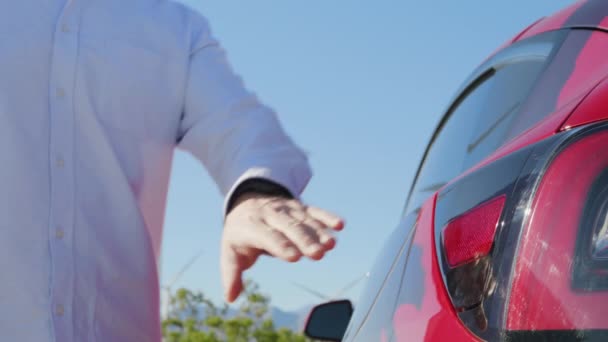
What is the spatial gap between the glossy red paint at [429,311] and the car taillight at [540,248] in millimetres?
17

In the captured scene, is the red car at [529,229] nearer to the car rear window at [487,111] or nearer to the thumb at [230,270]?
the car rear window at [487,111]

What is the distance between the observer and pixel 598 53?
1.83 m

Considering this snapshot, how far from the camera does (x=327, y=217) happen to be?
5.08 feet

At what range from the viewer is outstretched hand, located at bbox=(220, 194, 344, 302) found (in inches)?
59.4

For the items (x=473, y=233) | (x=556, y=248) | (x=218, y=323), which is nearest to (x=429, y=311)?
(x=473, y=233)

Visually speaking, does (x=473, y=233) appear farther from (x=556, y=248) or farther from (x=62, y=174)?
(x=62, y=174)

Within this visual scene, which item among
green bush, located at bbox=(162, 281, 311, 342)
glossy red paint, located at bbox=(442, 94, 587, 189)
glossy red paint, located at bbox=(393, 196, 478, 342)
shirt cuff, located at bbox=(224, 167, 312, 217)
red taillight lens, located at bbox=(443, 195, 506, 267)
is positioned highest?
glossy red paint, located at bbox=(442, 94, 587, 189)

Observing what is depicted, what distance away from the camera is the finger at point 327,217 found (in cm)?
151

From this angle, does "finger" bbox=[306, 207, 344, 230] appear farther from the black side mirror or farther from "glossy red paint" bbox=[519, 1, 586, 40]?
the black side mirror

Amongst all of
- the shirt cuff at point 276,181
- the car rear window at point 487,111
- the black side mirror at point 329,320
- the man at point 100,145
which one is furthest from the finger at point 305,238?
the black side mirror at point 329,320

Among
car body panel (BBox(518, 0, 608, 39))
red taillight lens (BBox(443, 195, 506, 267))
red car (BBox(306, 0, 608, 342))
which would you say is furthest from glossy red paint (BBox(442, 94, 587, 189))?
car body panel (BBox(518, 0, 608, 39))

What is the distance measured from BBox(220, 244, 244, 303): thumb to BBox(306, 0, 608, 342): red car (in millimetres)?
274

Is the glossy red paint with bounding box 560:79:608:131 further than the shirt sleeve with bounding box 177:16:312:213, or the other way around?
the shirt sleeve with bounding box 177:16:312:213

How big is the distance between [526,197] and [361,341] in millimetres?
683
